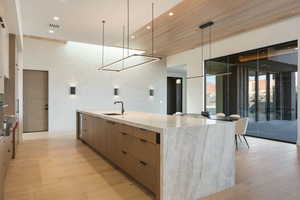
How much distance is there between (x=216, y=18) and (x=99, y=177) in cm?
456

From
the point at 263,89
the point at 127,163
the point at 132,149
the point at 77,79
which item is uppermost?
the point at 77,79

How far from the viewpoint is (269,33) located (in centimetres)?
561

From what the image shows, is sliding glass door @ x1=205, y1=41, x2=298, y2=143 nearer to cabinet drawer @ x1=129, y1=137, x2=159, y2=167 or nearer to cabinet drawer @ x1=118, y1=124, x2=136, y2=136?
cabinet drawer @ x1=118, y1=124, x2=136, y2=136

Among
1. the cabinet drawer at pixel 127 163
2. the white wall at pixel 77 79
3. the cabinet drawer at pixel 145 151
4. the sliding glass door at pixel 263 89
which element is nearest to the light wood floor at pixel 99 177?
the cabinet drawer at pixel 127 163

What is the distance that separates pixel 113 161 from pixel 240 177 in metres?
2.06

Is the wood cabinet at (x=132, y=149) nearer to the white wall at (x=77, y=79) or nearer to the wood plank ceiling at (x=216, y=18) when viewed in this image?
the wood plank ceiling at (x=216, y=18)

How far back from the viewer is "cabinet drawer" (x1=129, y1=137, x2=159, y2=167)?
2.23 metres

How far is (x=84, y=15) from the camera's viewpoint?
15.6ft

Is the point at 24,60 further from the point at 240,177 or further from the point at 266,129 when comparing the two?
the point at 266,129

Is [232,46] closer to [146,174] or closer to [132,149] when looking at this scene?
[132,149]

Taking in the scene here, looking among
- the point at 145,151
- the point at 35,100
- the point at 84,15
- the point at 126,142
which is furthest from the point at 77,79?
the point at 145,151

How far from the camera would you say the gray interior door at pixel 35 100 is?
6930mm

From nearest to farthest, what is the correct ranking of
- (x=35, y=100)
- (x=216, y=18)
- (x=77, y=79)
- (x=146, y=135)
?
1. (x=146, y=135)
2. (x=216, y=18)
3. (x=35, y=100)
4. (x=77, y=79)

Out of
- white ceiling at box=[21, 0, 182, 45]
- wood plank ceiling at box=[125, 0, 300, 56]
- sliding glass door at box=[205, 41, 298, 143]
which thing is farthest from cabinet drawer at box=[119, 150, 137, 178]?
sliding glass door at box=[205, 41, 298, 143]
